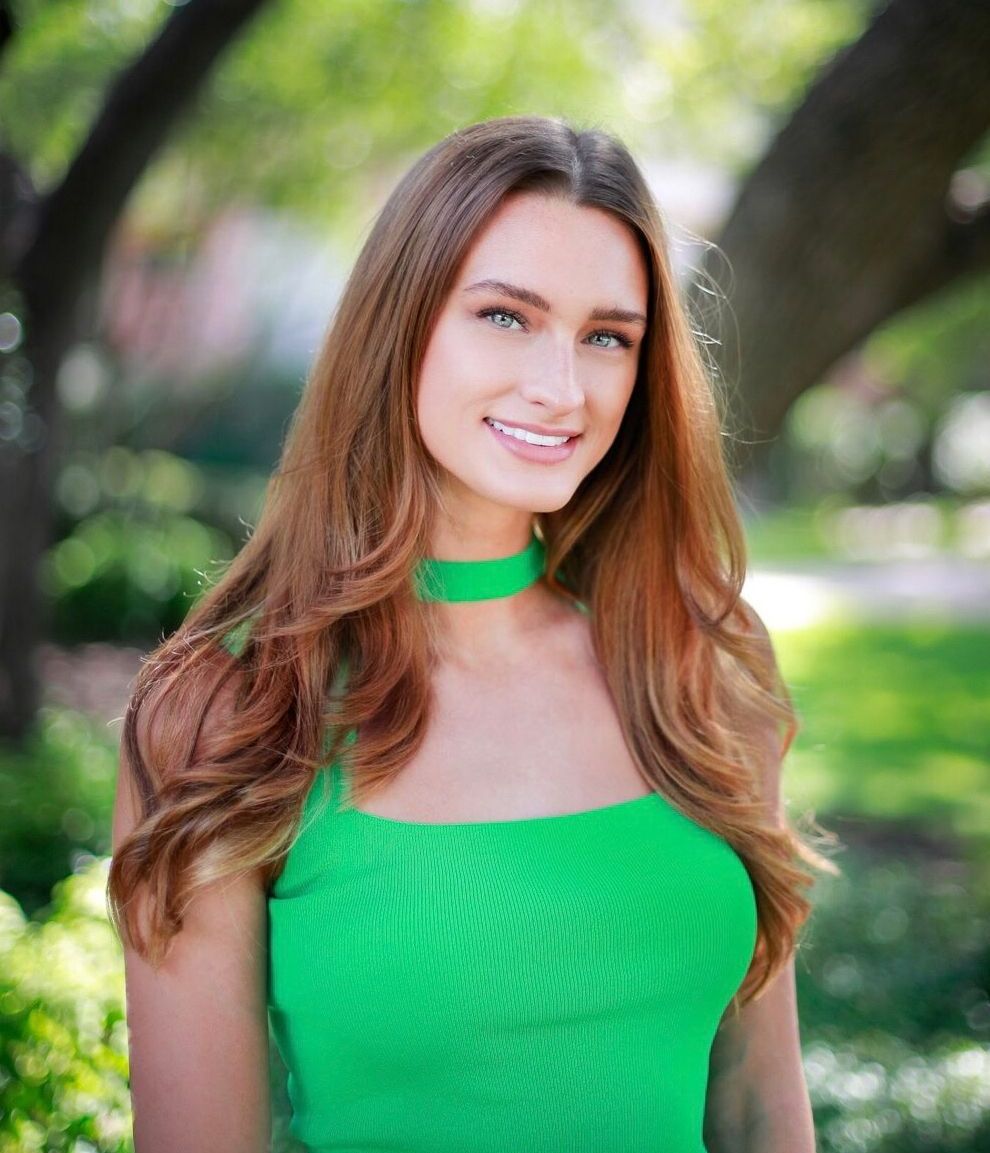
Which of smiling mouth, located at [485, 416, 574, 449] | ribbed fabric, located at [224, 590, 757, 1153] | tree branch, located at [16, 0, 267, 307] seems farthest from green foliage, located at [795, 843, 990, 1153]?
tree branch, located at [16, 0, 267, 307]

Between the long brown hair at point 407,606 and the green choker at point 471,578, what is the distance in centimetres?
5

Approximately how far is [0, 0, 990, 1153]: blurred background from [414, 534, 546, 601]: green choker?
0.46m

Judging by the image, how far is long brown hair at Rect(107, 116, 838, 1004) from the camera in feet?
6.58

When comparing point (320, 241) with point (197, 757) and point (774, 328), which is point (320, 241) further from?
point (197, 757)

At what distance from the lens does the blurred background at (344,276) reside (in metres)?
3.49

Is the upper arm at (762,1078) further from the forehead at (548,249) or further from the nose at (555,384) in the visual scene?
the forehead at (548,249)

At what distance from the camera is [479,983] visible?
6.41 ft

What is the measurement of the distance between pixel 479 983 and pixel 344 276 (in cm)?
129

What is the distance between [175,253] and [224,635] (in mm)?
10788

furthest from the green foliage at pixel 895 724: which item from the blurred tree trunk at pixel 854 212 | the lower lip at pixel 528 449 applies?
the lower lip at pixel 528 449

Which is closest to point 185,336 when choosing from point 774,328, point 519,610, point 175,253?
point 175,253

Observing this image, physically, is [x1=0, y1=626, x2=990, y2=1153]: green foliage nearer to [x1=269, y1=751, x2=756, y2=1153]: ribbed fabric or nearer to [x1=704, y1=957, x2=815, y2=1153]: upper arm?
[x1=269, y1=751, x2=756, y2=1153]: ribbed fabric

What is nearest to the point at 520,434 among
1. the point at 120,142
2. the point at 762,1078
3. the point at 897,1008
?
the point at 762,1078

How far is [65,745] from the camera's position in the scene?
265 inches
